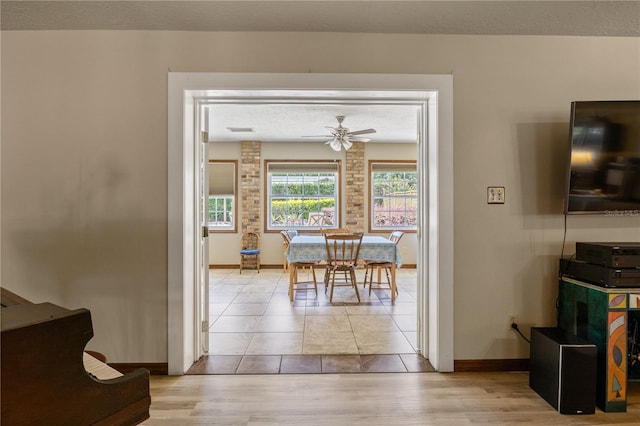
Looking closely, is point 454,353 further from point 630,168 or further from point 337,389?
point 630,168

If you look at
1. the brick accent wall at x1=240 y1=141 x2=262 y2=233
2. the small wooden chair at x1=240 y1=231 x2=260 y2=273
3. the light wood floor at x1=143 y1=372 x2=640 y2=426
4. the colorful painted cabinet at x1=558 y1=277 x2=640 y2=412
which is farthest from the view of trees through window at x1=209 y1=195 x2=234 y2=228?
the colorful painted cabinet at x1=558 y1=277 x2=640 y2=412

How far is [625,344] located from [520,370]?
26.6 inches

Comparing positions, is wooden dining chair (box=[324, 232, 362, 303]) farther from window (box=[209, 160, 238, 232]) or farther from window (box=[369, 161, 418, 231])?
window (box=[209, 160, 238, 232])

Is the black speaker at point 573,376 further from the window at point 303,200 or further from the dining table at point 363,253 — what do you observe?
the window at point 303,200

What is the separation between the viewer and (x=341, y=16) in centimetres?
207

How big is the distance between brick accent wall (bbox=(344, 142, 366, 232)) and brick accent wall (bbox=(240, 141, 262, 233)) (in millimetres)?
1780

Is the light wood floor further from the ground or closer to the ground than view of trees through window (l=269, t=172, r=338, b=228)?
closer to the ground

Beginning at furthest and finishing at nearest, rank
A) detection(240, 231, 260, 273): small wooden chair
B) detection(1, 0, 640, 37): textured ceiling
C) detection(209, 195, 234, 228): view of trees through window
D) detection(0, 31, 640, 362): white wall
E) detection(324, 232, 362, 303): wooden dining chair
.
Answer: detection(209, 195, 234, 228): view of trees through window
detection(240, 231, 260, 273): small wooden chair
detection(324, 232, 362, 303): wooden dining chair
detection(0, 31, 640, 362): white wall
detection(1, 0, 640, 37): textured ceiling

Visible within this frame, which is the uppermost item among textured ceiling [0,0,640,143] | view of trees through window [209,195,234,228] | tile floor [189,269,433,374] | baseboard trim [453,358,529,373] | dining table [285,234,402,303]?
textured ceiling [0,0,640,143]

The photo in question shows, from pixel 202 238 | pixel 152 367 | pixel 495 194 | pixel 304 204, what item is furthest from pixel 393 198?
pixel 152 367

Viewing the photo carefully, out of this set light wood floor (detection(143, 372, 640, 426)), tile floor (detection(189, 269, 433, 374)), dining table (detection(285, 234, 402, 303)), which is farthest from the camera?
dining table (detection(285, 234, 402, 303))

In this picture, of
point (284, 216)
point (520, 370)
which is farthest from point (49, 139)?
point (284, 216)

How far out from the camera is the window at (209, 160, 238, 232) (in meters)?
6.62

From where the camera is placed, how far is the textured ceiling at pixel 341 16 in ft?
6.43
